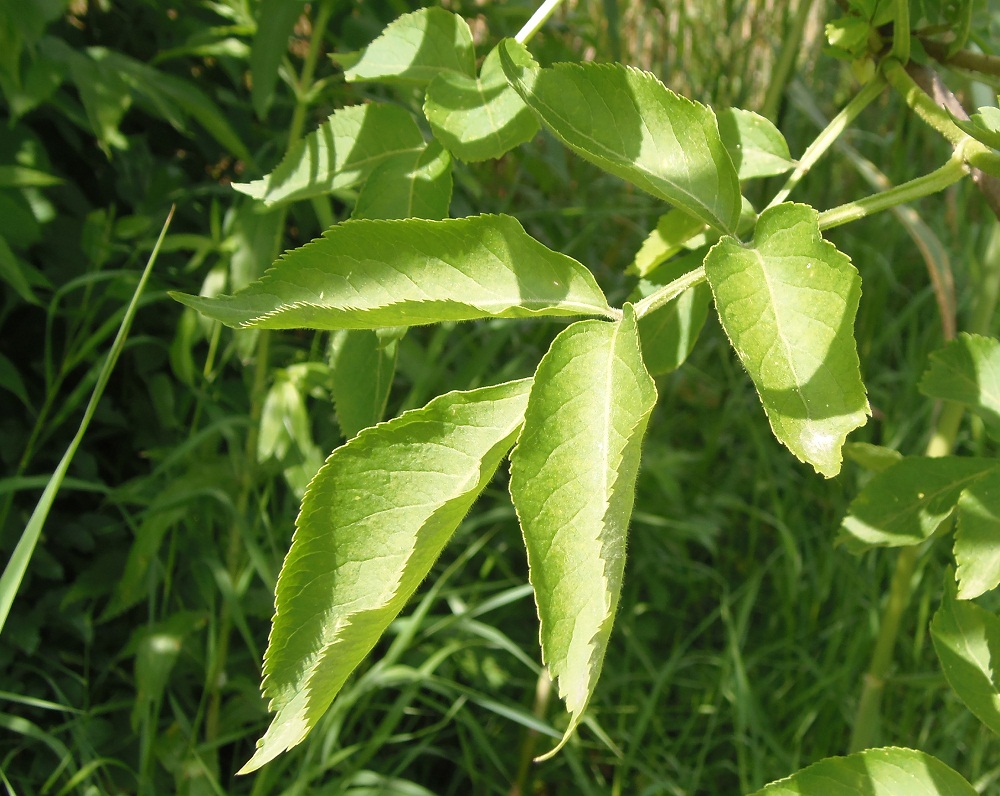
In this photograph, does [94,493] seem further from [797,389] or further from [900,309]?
[900,309]

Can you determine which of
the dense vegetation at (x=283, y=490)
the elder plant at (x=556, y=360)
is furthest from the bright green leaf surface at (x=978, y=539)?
the dense vegetation at (x=283, y=490)

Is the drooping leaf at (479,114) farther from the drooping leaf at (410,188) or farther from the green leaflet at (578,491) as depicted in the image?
the green leaflet at (578,491)

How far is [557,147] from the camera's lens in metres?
1.49

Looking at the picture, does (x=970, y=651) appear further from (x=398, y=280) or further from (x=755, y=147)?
(x=398, y=280)

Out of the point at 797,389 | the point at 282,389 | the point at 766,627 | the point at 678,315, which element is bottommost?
the point at 766,627

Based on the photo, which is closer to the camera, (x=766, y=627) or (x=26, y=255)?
(x=26, y=255)

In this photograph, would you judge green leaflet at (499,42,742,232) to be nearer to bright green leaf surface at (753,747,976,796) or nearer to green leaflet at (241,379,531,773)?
green leaflet at (241,379,531,773)

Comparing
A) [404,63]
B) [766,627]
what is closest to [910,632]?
[766,627]

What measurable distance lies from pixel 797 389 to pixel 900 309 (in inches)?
80.0

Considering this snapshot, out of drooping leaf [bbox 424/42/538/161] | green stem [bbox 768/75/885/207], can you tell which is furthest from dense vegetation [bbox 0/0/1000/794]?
drooping leaf [bbox 424/42/538/161]

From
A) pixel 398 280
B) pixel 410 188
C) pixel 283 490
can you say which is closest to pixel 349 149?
pixel 410 188

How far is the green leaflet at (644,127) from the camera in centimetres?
47

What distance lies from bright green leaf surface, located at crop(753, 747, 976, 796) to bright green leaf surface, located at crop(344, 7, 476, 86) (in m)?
0.47

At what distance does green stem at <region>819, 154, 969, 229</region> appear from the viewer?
0.48 meters
